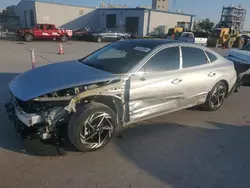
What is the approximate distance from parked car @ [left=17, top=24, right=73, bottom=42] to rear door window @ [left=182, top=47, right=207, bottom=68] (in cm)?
1992

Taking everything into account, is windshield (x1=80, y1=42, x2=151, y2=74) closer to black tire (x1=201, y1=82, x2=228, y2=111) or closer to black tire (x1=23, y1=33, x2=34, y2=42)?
black tire (x1=201, y1=82, x2=228, y2=111)

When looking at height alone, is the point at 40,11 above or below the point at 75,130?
above

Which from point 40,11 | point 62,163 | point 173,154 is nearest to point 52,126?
point 62,163

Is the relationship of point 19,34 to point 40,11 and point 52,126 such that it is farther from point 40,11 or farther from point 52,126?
point 52,126

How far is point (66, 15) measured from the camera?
32.5 m

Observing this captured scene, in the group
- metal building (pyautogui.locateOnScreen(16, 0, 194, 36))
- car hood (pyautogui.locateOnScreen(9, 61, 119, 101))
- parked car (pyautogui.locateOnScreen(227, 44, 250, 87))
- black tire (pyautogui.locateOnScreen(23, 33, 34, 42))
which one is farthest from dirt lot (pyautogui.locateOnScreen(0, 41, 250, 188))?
metal building (pyautogui.locateOnScreen(16, 0, 194, 36))

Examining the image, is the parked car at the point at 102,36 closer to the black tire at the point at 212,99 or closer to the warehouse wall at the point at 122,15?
the warehouse wall at the point at 122,15

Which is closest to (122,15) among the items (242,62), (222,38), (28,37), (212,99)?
(222,38)

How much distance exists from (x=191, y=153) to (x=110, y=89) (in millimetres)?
1560

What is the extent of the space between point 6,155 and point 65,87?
4.18 ft

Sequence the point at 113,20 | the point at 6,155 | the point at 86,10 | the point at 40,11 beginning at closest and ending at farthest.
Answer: the point at 6,155 → the point at 40,11 → the point at 86,10 → the point at 113,20

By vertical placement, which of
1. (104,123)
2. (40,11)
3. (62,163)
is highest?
(40,11)

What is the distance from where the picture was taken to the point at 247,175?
9.66 ft

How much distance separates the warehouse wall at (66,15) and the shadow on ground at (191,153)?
30634mm
